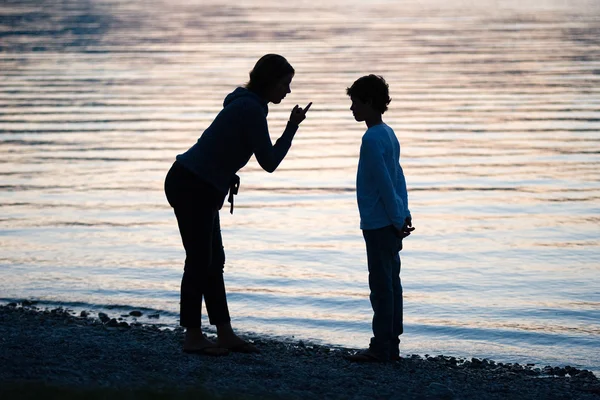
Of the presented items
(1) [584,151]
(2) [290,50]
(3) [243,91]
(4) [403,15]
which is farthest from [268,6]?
(3) [243,91]

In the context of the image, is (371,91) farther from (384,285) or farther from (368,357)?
(368,357)

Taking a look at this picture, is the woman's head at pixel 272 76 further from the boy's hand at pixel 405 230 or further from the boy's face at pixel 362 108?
the boy's hand at pixel 405 230

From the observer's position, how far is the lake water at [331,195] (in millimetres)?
9711

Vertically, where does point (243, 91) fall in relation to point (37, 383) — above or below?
above

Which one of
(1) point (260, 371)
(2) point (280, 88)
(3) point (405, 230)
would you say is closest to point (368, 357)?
(1) point (260, 371)

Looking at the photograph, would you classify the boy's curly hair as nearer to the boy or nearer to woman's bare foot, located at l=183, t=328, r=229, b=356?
the boy

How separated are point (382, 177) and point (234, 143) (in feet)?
3.07

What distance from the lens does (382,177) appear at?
703 centimetres

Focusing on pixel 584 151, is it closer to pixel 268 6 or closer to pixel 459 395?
pixel 459 395

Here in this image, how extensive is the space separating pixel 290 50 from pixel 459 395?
2904 centimetres

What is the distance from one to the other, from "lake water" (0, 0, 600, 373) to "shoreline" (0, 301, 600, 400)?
0.78 metres

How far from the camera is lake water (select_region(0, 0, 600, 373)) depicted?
9.71m

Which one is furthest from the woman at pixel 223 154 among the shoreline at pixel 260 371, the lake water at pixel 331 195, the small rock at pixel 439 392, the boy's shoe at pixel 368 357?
the lake water at pixel 331 195

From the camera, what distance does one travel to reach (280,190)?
15133mm
